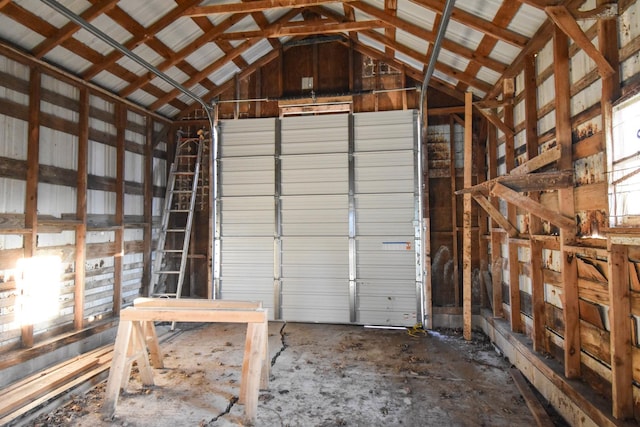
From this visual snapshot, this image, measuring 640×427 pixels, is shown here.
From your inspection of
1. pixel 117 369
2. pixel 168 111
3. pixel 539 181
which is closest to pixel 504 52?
pixel 539 181

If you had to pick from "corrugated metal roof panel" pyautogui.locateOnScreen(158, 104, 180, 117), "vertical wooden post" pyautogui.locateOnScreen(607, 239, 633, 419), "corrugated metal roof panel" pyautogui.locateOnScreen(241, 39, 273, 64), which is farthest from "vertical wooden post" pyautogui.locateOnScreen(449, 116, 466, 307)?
"corrugated metal roof panel" pyautogui.locateOnScreen(158, 104, 180, 117)

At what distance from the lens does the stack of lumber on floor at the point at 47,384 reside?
3.43 m

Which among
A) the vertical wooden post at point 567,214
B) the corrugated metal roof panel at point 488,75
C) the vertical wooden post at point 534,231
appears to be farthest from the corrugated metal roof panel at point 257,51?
the vertical wooden post at point 567,214

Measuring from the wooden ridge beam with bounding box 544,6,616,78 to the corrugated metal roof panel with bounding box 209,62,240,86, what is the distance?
558cm

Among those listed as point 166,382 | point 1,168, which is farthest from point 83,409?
point 1,168

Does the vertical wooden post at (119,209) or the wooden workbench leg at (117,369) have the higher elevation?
the vertical wooden post at (119,209)

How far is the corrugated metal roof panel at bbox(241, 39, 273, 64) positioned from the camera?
691cm

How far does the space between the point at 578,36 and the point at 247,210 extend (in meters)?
5.80

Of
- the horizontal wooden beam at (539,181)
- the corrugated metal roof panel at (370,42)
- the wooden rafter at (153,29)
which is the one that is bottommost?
the horizontal wooden beam at (539,181)

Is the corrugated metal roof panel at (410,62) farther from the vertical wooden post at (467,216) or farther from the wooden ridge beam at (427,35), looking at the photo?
the vertical wooden post at (467,216)

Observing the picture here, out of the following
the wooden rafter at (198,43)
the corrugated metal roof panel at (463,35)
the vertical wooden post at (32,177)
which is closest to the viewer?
the vertical wooden post at (32,177)

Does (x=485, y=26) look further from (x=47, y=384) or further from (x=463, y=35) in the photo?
(x=47, y=384)

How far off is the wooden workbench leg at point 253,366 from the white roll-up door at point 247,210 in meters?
3.57

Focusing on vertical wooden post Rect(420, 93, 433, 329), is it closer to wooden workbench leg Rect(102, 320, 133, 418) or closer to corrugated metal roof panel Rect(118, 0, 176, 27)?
corrugated metal roof panel Rect(118, 0, 176, 27)
